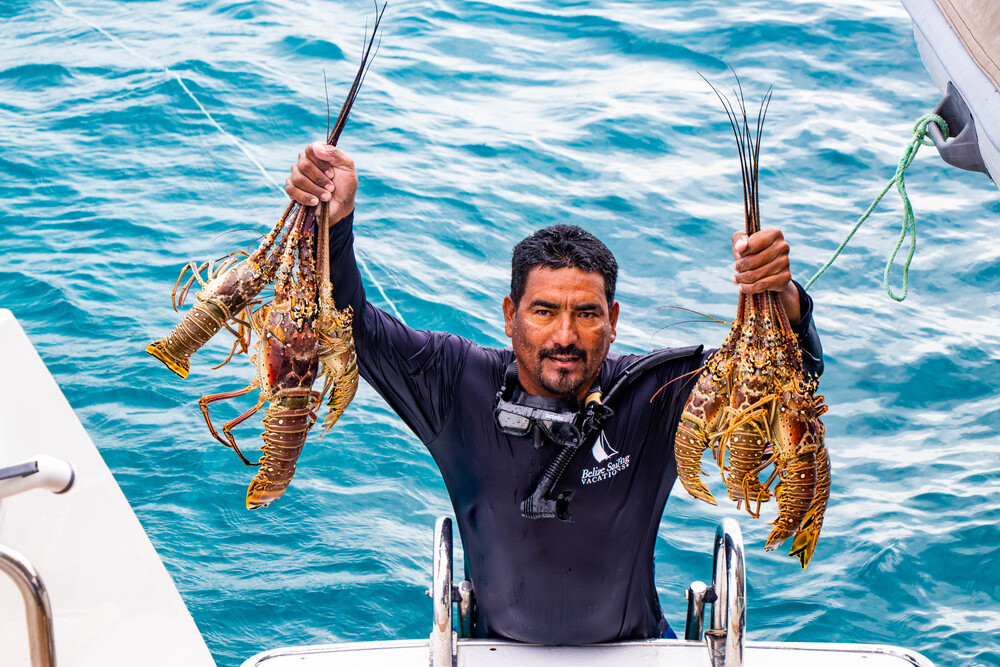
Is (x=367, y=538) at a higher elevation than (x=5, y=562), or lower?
lower

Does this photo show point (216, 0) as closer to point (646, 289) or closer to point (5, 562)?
point (646, 289)

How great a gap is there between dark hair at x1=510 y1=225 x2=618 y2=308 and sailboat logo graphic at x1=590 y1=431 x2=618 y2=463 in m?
0.38

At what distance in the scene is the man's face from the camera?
99.2 inches

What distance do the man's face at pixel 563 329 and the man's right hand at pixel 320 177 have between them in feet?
1.90

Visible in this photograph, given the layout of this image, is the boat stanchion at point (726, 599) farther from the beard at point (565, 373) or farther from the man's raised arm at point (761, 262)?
the man's raised arm at point (761, 262)

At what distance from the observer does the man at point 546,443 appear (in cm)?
261

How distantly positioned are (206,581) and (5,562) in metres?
3.32

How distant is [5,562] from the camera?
1.90 metres

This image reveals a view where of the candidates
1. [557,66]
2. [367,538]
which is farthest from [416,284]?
[557,66]

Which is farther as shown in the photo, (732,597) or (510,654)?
(510,654)

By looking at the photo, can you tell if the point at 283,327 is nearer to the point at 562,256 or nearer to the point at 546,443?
the point at 562,256

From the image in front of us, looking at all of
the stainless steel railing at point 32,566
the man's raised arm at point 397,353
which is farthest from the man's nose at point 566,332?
the stainless steel railing at point 32,566

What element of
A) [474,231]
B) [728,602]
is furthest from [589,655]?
[474,231]

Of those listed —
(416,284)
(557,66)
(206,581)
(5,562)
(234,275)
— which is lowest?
(206,581)
